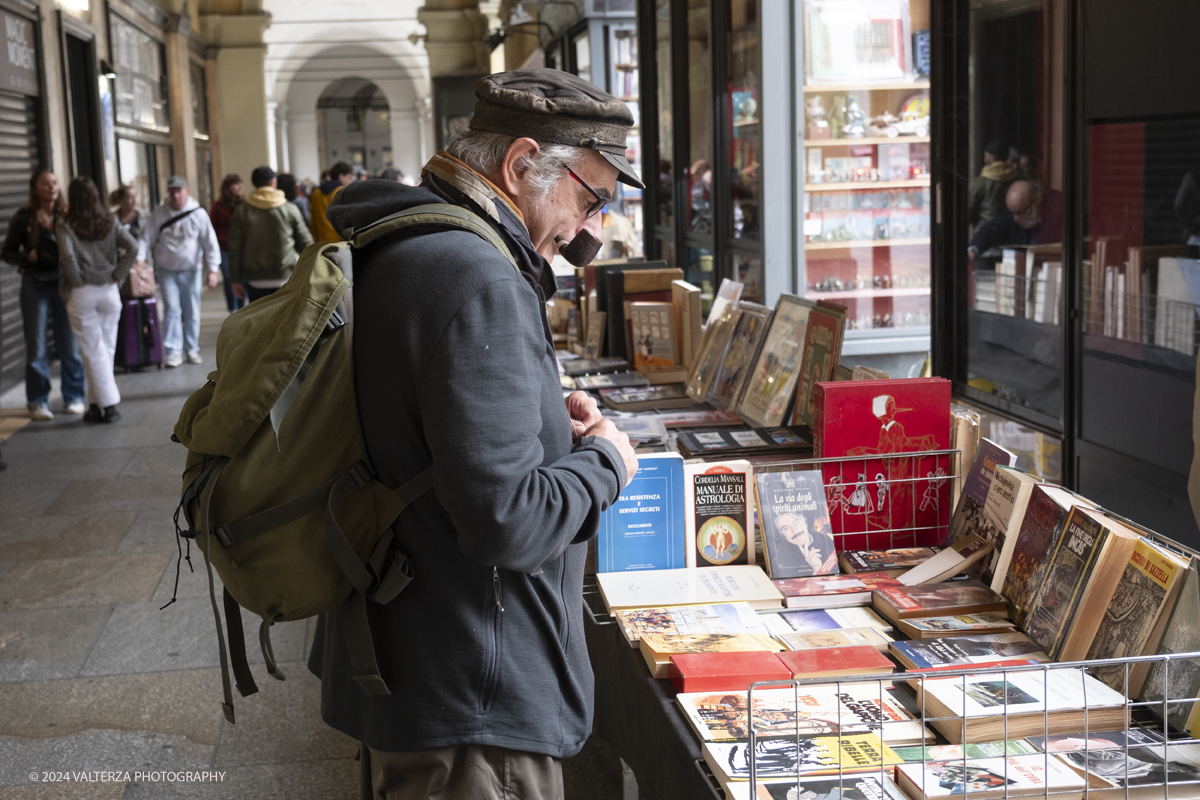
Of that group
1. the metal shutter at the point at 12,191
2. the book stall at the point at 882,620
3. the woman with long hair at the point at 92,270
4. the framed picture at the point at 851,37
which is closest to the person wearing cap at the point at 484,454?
the book stall at the point at 882,620

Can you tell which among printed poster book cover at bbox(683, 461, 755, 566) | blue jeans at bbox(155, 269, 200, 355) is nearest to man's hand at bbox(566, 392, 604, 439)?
printed poster book cover at bbox(683, 461, 755, 566)

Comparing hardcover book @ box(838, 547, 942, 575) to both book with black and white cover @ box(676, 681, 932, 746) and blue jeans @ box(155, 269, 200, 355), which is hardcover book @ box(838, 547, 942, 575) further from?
blue jeans @ box(155, 269, 200, 355)

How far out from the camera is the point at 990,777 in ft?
4.57

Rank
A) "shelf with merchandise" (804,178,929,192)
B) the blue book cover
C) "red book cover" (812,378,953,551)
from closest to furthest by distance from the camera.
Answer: the blue book cover, "red book cover" (812,378,953,551), "shelf with merchandise" (804,178,929,192)

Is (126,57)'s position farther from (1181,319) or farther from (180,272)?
(1181,319)

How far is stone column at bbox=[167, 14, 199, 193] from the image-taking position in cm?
1656

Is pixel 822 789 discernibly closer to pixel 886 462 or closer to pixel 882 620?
pixel 882 620

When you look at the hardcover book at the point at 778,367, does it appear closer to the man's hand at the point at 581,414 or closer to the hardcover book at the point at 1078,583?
the hardcover book at the point at 1078,583

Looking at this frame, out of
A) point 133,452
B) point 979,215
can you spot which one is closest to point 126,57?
point 133,452

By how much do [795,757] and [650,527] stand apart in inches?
32.2

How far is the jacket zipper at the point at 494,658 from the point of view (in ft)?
4.77

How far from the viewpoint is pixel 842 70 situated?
5.23 m

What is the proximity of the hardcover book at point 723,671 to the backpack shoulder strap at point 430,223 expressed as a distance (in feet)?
2.45

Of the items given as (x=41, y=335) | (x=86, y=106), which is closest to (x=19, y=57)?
(x=86, y=106)
